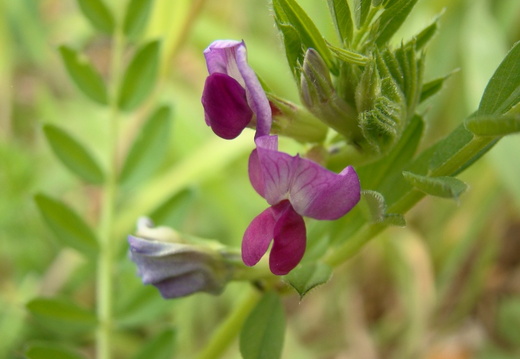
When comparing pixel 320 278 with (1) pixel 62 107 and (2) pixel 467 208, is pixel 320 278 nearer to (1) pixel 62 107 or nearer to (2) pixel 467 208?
(2) pixel 467 208

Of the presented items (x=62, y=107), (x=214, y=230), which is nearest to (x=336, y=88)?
(x=214, y=230)

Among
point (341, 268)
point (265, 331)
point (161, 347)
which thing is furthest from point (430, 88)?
point (341, 268)

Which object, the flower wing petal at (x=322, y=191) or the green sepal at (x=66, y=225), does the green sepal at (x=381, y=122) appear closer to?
the flower wing petal at (x=322, y=191)

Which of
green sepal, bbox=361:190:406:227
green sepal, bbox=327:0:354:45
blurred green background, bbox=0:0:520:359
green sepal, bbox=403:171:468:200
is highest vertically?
green sepal, bbox=327:0:354:45

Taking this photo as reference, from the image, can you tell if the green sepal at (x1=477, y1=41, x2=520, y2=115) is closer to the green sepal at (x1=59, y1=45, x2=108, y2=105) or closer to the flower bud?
the flower bud

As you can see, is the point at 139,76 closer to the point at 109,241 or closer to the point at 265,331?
the point at 109,241

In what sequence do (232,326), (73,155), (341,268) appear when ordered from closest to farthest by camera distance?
(232,326) → (73,155) → (341,268)

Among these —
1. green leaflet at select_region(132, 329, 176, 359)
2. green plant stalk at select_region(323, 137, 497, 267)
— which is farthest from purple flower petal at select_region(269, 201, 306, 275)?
green leaflet at select_region(132, 329, 176, 359)
